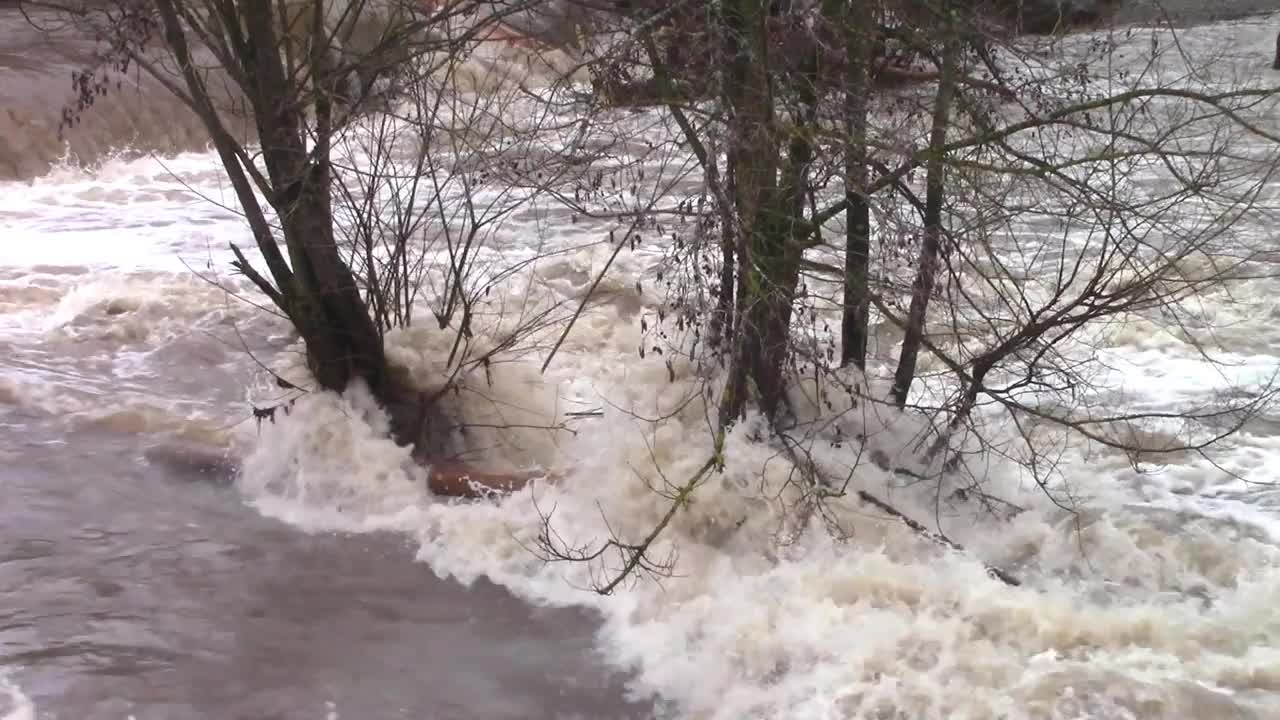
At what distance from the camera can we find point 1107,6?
19.5ft

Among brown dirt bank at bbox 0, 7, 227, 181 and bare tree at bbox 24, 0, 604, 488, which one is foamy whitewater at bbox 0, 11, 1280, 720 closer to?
bare tree at bbox 24, 0, 604, 488

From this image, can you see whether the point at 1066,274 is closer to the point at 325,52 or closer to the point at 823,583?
the point at 823,583

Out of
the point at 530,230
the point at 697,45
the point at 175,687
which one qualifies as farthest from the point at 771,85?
the point at 530,230

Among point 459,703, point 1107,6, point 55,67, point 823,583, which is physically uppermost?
point 55,67

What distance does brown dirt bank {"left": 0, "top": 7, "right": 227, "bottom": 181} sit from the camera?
12445 mm

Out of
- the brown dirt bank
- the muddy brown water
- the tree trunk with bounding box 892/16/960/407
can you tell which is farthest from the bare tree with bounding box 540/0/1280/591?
the brown dirt bank

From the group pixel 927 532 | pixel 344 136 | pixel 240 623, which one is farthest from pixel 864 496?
pixel 344 136

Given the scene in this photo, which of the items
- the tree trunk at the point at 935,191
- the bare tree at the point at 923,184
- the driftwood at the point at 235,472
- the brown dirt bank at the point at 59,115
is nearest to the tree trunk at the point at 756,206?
the bare tree at the point at 923,184

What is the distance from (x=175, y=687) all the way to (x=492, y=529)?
167 centimetres

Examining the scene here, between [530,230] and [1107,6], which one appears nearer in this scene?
[1107,6]

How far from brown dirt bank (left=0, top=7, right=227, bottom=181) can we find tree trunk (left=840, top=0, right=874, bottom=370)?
9.59 meters

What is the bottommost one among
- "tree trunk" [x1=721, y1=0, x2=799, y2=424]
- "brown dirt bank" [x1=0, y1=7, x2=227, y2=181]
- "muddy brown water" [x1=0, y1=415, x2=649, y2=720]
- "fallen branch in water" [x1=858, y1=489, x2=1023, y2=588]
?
"muddy brown water" [x1=0, y1=415, x2=649, y2=720]

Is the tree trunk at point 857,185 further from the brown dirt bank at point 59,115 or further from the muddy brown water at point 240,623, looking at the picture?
the brown dirt bank at point 59,115

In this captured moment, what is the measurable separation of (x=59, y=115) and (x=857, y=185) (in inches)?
438
